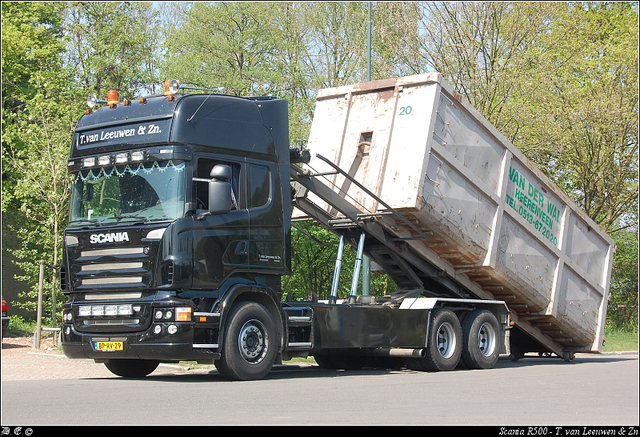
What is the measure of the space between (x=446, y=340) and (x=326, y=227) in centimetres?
268

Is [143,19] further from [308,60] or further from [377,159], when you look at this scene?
[377,159]

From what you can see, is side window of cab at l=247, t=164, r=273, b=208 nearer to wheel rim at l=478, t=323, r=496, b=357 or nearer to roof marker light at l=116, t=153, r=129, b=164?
roof marker light at l=116, t=153, r=129, b=164

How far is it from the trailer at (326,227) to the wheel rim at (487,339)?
0.04m

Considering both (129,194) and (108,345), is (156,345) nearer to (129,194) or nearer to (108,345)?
(108,345)

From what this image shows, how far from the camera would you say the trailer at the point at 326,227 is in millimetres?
9398

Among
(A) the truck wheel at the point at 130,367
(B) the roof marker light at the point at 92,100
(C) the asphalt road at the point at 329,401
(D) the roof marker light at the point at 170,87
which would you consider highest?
(D) the roof marker light at the point at 170,87

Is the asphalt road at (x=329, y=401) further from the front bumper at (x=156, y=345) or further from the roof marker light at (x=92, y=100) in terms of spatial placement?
the roof marker light at (x=92, y=100)

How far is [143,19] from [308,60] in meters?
6.54

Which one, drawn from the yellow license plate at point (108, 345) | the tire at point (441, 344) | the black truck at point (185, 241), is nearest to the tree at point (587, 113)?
the tire at point (441, 344)

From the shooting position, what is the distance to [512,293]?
13781 mm

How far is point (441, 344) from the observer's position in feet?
42.1

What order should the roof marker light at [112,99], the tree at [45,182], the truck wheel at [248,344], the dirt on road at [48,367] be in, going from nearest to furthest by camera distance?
Answer: the truck wheel at [248,344], the roof marker light at [112,99], the dirt on road at [48,367], the tree at [45,182]

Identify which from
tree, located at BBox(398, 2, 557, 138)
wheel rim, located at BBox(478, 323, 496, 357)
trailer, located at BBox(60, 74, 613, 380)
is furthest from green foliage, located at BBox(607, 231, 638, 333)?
wheel rim, located at BBox(478, 323, 496, 357)
